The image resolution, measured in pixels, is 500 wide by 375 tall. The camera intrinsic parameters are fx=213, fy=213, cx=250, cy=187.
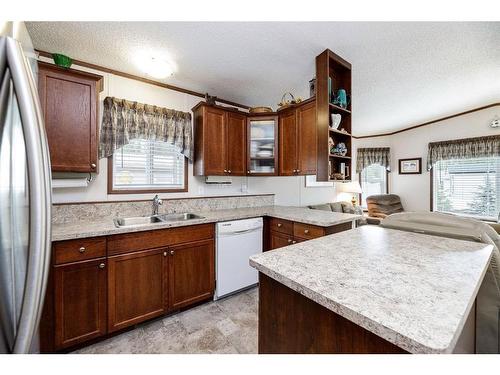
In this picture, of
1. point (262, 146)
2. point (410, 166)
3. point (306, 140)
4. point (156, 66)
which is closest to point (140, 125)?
point (156, 66)

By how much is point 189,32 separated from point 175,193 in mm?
1668

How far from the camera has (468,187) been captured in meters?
4.34

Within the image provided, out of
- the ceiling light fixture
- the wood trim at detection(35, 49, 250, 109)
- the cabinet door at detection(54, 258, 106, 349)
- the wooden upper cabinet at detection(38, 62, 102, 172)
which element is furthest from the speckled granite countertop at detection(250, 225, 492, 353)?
the wood trim at detection(35, 49, 250, 109)

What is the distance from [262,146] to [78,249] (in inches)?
87.0

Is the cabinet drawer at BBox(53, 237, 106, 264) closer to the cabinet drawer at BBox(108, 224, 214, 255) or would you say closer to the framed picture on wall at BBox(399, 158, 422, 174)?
the cabinet drawer at BBox(108, 224, 214, 255)

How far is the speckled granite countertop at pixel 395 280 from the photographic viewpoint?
0.53 m

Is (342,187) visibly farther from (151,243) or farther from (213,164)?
(151,243)

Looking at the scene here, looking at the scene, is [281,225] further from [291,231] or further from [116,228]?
[116,228]

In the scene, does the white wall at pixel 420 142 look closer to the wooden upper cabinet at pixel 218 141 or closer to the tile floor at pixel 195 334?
the wooden upper cabinet at pixel 218 141

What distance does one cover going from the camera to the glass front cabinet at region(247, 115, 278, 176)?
2852 mm

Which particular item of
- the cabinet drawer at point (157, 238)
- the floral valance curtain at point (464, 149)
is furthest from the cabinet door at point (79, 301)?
the floral valance curtain at point (464, 149)

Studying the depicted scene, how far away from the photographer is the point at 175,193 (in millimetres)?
2633

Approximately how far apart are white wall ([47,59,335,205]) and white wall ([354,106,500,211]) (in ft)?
9.93
